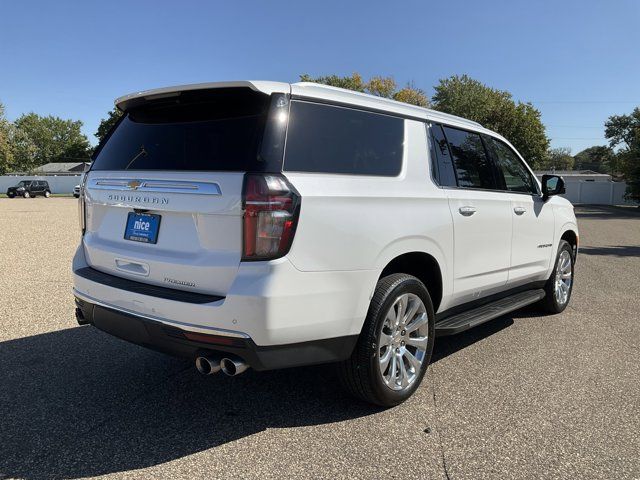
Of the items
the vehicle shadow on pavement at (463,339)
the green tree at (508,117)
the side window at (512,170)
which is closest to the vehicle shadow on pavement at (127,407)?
the vehicle shadow on pavement at (463,339)

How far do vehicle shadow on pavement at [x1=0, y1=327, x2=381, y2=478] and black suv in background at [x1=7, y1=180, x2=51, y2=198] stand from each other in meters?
50.0

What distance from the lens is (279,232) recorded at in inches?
106

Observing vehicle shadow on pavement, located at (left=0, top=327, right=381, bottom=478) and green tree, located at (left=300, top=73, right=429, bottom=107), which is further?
green tree, located at (left=300, top=73, right=429, bottom=107)

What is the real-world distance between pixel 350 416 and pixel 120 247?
1.81 meters

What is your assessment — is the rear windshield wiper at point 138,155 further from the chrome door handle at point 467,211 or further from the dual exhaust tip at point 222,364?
the chrome door handle at point 467,211

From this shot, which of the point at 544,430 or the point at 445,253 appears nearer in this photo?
the point at 544,430

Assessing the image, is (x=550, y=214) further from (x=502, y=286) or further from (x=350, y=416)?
(x=350, y=416)

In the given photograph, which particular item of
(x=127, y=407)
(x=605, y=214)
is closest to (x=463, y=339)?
(x=127, y=407)

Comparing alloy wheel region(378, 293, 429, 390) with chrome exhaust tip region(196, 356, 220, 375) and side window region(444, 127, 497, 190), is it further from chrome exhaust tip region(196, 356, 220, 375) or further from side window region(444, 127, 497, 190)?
side window region(444, 127, 497, 190)

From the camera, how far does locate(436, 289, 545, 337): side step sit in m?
3.80

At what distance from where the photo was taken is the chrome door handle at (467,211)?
3.95 m

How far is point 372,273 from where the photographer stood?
10.2 feet

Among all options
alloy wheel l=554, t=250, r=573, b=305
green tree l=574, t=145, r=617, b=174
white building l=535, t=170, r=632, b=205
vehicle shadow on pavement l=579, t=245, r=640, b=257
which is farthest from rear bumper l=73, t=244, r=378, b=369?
green tree l=574, t=145, r=617, b=174

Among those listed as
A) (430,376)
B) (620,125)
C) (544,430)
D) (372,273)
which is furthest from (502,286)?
(620,125)
